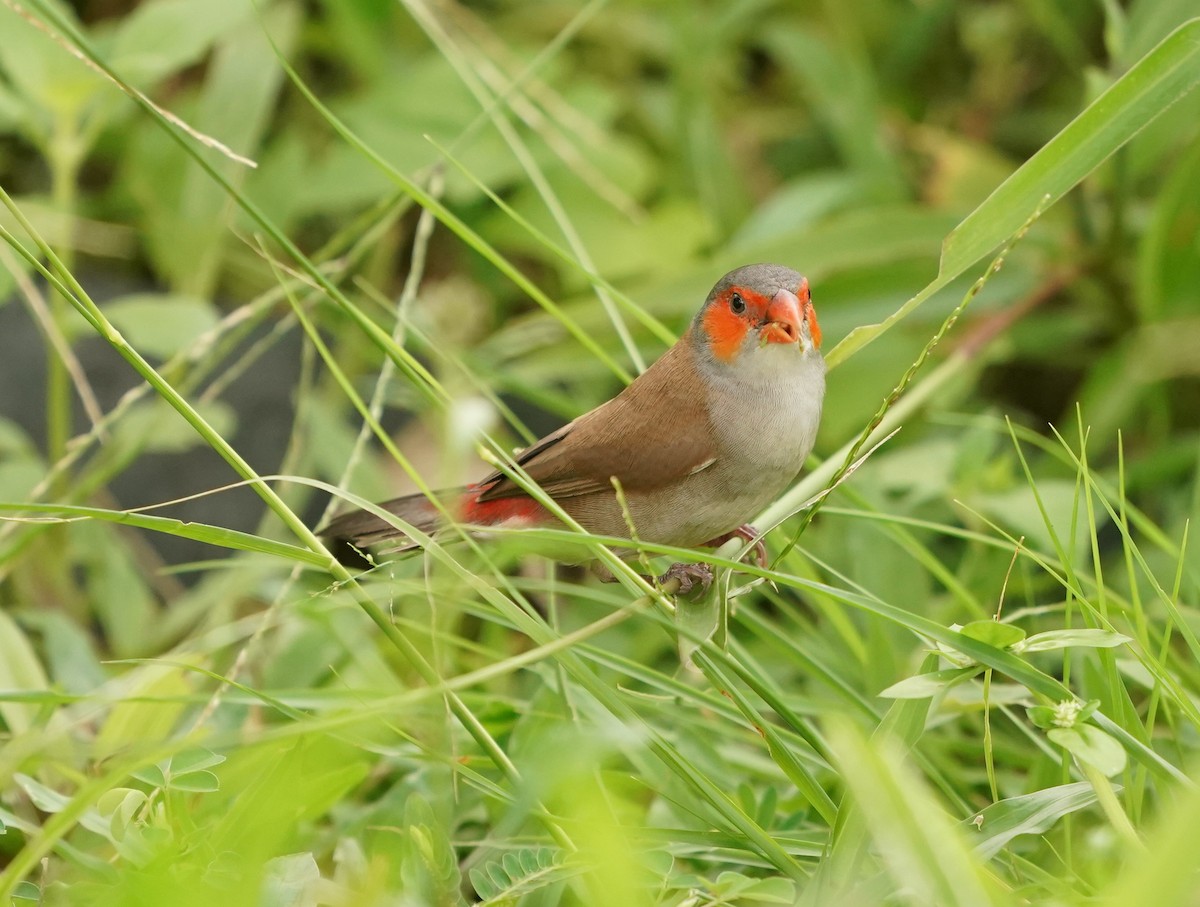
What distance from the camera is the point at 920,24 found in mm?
4219

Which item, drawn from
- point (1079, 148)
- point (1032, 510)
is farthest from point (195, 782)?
point (1032, 510)

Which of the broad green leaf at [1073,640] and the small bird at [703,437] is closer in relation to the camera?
the broad green leaf at [1073,640]

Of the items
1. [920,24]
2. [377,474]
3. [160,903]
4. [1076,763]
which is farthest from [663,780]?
[920,24]

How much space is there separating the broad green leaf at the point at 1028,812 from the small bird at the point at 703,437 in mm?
475

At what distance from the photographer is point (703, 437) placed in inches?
77.3

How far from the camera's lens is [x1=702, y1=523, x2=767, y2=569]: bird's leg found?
211 centimetres

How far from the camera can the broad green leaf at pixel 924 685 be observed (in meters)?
1.41

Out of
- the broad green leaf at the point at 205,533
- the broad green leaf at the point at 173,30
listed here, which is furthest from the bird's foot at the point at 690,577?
the broad green leaf at the point at 173,30

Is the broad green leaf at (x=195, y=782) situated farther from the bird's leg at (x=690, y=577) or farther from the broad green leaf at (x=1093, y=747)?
the broad green leaf at (x=1093, y=747)

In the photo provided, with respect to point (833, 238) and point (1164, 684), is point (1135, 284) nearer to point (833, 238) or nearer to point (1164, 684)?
point (833, 238)

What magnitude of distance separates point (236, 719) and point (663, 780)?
0.77 m

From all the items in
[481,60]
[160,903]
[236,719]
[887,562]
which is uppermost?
[481,60]

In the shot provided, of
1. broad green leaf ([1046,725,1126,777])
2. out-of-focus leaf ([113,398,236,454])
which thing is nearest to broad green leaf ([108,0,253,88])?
out-of-focus leaf ([113,398,236,454])

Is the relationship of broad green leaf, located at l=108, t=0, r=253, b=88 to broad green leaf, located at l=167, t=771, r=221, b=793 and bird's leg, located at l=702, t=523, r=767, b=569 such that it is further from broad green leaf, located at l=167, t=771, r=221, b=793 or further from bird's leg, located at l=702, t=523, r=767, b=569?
broad green leaf, located at l=167, t=771, r=221, b=793
